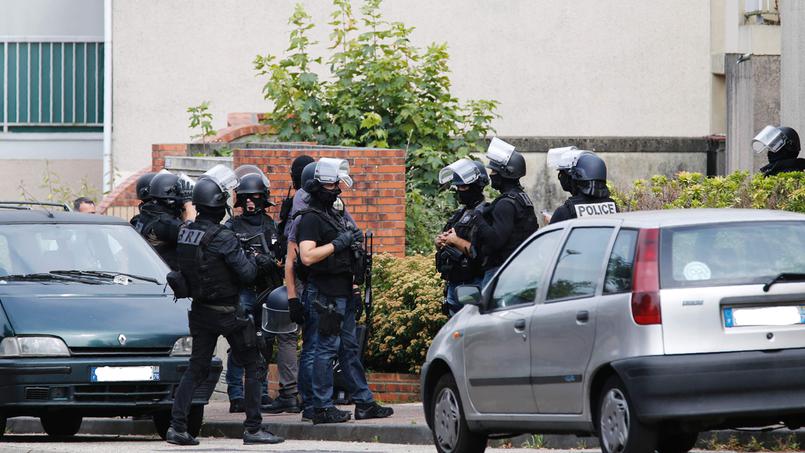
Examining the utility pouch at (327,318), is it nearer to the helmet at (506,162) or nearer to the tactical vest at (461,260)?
the tactical vest at (461,260)

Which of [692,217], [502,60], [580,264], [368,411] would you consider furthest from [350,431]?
[502,60]

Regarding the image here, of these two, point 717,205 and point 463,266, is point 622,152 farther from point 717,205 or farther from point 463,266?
point 463,266

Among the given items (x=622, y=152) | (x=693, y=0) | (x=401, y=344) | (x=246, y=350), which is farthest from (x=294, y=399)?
(x=693, y=0)

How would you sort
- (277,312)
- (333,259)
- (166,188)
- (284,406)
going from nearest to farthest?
(333,259) → (277,312) → (284,406) → (166,188)

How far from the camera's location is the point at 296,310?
37.3 feet

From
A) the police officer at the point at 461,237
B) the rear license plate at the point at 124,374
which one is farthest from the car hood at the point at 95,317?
the police officer at the point at 461,237

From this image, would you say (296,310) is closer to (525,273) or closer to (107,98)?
(525,273)

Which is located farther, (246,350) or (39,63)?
(39,63)

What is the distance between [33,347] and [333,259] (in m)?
2.15

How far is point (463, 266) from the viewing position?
11555 mm

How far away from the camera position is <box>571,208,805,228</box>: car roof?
8.11m

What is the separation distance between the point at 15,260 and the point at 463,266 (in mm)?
3350

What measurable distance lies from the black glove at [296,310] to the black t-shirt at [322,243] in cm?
18

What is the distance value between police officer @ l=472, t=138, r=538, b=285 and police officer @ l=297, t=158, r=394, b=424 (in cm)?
92
